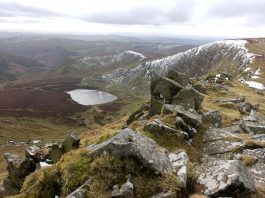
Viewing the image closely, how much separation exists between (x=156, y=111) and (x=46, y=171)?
17.8m

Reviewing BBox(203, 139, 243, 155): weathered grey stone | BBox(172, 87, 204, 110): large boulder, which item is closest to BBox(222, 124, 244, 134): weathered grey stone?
BBox(172, 87, 204, 110): large boulder

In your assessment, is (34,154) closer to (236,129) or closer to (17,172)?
(17,172)

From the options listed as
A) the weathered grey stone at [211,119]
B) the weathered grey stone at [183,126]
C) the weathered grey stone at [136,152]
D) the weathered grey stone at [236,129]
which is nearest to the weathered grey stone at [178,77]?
the weathered grey stone at [211,119]

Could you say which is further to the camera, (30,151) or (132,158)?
(30,151)

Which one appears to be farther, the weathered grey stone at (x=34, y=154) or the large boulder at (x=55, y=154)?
the weathered grey stone at (x=34, y=154)

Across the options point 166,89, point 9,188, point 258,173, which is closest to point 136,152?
point 258,173

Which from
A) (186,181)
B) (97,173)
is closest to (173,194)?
(186,181)

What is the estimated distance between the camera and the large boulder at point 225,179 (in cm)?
1543

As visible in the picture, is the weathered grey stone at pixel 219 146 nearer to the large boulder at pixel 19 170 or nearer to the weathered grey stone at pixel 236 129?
the weathered grey stone at pixel 236 129

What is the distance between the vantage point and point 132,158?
15.9 m

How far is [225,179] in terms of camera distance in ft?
51.9

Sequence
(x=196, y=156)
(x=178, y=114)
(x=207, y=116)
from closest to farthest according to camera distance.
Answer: (x=196, y=156) < (x=178, y=114) < (x=207, y=116)

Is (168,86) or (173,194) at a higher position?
(173,194)

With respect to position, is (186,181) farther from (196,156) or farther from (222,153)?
(222,153)
